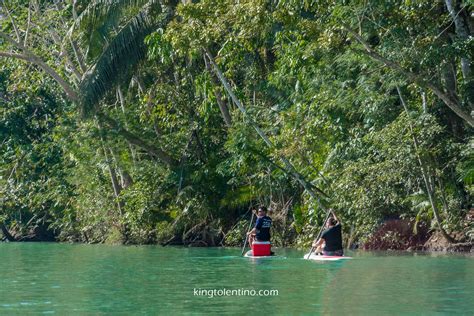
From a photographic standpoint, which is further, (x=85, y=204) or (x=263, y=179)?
(x=85, y=204)

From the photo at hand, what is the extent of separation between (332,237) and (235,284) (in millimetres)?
5966

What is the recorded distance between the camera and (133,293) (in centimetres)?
1667

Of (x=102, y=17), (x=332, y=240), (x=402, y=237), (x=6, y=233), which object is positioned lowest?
(x=402, y=237)

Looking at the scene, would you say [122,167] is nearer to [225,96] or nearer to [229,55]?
[225,96]

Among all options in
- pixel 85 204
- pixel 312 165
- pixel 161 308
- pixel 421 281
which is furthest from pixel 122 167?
pixel 161 308

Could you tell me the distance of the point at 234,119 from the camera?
31.2m

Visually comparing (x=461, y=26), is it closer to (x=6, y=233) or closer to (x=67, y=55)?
(x=67, y=55)

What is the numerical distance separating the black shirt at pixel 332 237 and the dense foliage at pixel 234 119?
2.11 meters

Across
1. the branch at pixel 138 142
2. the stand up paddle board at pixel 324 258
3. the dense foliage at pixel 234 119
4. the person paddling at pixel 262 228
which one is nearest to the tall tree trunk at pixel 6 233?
the dense foliage at pixel 234 119

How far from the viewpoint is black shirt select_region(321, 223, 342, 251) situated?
23.6 meters

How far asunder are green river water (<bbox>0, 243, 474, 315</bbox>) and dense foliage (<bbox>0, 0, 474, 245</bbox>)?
2.38 metres

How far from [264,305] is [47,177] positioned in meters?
25.6

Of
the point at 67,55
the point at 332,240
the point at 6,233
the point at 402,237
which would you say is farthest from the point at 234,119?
the point at 6,233

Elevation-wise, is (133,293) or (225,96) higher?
(225,96)
